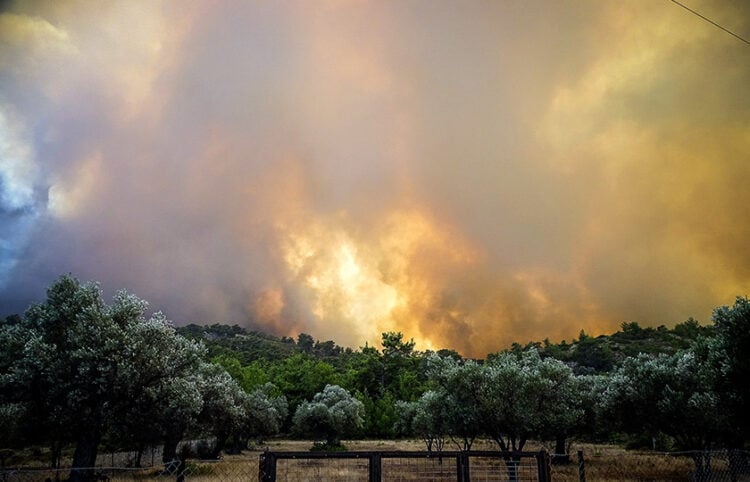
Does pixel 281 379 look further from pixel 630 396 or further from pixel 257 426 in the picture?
pixel 630 396

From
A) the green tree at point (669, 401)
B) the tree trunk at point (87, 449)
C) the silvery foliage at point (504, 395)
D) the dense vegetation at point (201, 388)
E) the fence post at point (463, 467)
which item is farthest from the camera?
the silvery foliage at point (504, 395)

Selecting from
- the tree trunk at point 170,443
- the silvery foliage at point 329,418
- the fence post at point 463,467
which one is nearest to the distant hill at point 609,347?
the silvery foliage at point 329,418

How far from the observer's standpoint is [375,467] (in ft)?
39.1

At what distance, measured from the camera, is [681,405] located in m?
32.2

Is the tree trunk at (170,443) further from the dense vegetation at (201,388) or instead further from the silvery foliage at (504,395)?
the silvery foliage at (504,395)

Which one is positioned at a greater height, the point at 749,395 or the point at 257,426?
the point at 749,395

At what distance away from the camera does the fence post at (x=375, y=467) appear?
11883 mm

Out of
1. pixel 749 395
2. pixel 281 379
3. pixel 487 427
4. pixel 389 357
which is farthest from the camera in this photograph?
pixel 389 357

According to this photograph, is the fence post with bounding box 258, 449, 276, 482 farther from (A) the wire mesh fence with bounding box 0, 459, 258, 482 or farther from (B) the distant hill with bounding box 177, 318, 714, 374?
(B) the distant hill with bounding box 177, 318, 714, 374

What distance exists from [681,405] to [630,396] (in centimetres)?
505

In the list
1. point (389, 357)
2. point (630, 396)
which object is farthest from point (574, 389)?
point (389, 357)

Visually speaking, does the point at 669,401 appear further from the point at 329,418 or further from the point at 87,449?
the point at 329,418

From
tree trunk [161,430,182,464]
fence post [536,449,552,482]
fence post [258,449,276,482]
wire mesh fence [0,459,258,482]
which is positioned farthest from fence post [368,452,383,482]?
tree trunk [161,430,182,464]

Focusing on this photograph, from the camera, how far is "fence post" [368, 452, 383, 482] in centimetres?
1188
